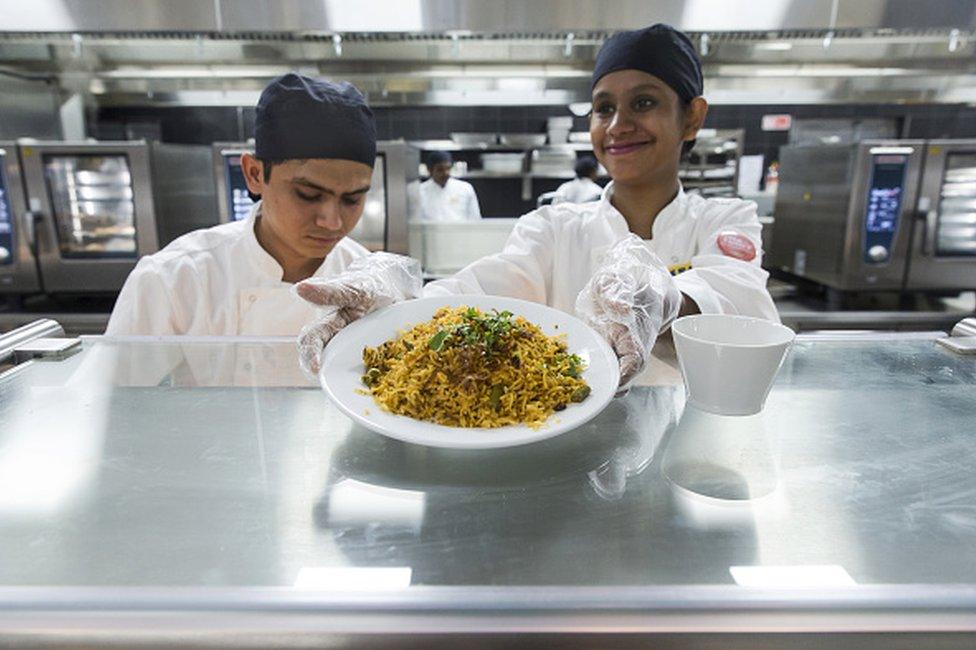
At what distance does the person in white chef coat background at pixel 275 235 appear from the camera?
168 cm

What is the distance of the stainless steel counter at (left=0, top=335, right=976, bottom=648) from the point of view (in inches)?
19.2

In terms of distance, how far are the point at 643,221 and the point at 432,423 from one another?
57.5 inches

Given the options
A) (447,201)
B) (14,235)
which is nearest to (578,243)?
(14,235)

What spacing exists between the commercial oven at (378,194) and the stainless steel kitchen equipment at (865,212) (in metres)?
2.51

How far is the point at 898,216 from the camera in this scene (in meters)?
3.50

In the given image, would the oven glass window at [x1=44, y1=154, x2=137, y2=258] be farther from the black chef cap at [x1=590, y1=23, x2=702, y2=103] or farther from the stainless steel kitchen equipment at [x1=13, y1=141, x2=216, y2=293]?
the black chef cap at [x1=590, y1=23, x2=702, y2=103]

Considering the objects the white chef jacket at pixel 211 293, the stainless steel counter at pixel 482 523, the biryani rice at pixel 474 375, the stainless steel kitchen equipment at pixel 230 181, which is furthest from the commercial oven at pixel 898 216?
the stainless steel kitchen equipment at pixel 230 181

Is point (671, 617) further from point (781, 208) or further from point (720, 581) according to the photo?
point (781, 208)

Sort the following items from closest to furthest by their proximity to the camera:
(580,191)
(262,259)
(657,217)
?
(262,259)
(657,217)
(580,191)

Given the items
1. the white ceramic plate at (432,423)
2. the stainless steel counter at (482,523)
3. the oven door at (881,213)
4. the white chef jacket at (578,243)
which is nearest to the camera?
the stainless steel counter at (482,523)

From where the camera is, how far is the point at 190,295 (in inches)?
72.3

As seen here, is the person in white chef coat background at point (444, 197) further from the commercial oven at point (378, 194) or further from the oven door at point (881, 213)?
the oven door at point (881, 213)

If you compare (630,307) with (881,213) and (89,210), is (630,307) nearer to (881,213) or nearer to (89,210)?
(881,213)

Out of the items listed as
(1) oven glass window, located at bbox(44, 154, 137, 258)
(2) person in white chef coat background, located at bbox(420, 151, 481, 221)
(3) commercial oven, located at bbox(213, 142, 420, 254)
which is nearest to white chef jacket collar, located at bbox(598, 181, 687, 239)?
(3) commercial oven, located at bbox(213, 142, 420, 254)
